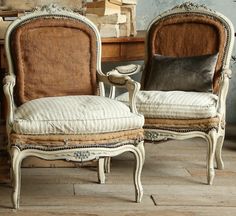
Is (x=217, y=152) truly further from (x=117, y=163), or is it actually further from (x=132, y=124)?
(x=132, y=124)

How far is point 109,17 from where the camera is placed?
2973 mm

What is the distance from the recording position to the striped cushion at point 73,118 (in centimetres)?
221

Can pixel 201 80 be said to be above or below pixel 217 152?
above

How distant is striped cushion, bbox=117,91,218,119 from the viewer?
263 cm

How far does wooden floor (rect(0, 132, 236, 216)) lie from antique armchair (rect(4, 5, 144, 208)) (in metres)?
0.10

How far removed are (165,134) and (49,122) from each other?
2.39 ft

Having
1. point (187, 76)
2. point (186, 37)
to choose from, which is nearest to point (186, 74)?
point (187, 76)

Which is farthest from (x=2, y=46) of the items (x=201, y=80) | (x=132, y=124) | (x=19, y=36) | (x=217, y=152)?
(x=217, y=152)

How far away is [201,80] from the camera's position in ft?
9.46

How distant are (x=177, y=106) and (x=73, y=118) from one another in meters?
0.67

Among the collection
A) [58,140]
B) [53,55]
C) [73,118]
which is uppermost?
[53,55]

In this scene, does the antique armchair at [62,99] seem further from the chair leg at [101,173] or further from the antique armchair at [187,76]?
the antique armchair at [187,76]

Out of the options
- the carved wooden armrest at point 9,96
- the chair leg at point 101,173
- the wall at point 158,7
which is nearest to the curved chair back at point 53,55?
the carved wooden armrest at point 9,96

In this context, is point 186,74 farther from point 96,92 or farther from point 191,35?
point 96,92
